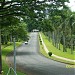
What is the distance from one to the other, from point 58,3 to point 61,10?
4.44 ft

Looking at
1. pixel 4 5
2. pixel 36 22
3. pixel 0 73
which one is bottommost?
pixel 0 73

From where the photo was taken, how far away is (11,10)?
3088 cm

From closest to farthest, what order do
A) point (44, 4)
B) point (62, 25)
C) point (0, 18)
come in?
1. point (44, 4)
2. point (0, 18)
3. point (62, 25)

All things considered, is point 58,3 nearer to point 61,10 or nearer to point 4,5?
point 61,10

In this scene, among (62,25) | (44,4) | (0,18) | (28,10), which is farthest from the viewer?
(62,25)

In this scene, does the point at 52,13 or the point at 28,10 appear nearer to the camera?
the point at 28,10

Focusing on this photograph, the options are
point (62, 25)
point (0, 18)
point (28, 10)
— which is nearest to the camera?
point (28, 10)

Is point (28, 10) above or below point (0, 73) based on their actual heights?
above

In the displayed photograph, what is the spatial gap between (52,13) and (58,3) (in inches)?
49.6

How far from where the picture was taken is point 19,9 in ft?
96.4

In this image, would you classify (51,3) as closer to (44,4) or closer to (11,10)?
(44,4)

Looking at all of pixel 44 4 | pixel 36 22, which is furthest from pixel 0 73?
pixel 44 4

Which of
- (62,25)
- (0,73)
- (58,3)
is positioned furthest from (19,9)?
(62,25)

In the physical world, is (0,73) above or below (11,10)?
below
